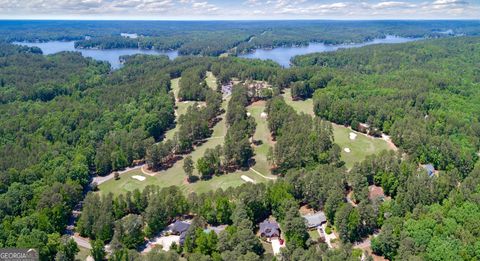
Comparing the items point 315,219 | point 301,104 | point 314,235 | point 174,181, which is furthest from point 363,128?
point 174,181

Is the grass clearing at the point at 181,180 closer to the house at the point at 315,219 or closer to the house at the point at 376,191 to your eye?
the house at the point at 315,219

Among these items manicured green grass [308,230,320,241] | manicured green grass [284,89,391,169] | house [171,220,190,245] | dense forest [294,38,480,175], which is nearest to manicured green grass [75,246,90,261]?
house [171,220,190,245]

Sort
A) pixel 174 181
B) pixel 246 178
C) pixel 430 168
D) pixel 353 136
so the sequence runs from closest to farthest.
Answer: pixel 430 168, pixel 246 178, pixel 174 181, pixel 353 136

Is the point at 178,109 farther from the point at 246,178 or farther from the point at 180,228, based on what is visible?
the point at 180,228

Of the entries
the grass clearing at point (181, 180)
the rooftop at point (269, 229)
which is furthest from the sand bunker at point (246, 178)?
the rooftop at point (269, 229)

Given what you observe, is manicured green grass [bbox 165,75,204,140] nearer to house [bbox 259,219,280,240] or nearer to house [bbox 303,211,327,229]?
house [bbox 259,219,280,240]
